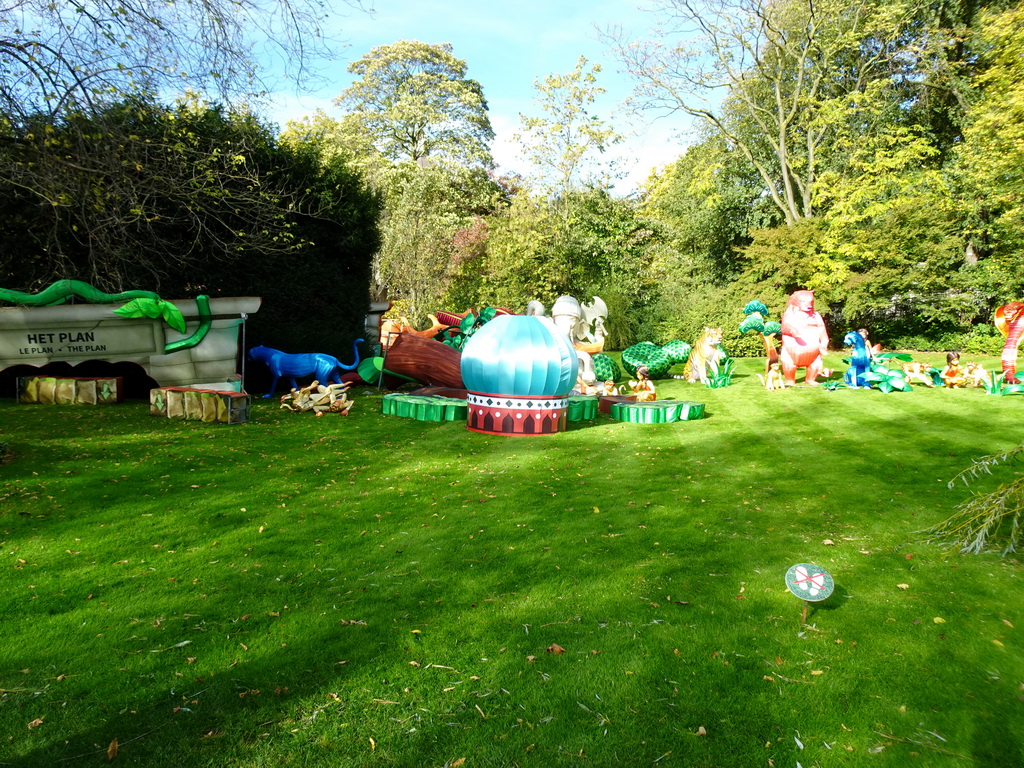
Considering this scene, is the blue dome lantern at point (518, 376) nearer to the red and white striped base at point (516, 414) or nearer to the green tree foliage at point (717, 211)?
the red and white striped base at point (516, 414)

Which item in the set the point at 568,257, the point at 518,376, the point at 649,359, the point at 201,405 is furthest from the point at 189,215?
the point at 568,257

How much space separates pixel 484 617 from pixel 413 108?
29.4 metres

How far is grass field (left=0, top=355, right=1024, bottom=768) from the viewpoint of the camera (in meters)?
3.08

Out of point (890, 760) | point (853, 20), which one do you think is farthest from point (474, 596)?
point (853, 20)

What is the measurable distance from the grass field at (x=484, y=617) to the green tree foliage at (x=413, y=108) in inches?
1007

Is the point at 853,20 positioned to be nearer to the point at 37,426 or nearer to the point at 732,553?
the point at 732,553

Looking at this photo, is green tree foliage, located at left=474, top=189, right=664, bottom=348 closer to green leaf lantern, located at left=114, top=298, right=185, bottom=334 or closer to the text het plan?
green leaf lantern, located at left=114, top=298, right=185, bottom=334

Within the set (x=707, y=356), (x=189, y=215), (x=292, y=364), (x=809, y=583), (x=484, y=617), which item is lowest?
(x=484, y=617)

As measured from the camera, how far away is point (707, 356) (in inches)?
627

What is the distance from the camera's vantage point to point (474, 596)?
4508 millimetres

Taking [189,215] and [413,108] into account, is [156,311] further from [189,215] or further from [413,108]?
[413,108]

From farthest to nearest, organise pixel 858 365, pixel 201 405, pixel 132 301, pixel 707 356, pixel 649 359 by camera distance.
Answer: pixel 649 359 < pixel 707 356 < pixel 858 365 < pixel 132 301 < pixel 201 405

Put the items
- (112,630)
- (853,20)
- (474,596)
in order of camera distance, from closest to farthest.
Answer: (112,630) < (474,596) < (853,20)

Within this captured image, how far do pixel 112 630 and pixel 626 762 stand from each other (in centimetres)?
299
